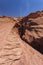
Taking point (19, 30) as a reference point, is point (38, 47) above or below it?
below

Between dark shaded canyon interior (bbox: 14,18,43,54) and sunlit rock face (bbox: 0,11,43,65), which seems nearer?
sunlit rock face (bbox: 0,11,43,65)

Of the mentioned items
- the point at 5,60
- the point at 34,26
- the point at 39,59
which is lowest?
the point at 39,59

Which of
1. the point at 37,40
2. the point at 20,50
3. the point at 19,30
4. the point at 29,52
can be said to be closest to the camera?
the point at 20,50

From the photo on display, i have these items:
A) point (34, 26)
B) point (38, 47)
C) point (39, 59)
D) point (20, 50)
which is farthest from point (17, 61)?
point (34, 26)

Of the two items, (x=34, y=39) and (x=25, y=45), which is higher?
(x=34, y=39)

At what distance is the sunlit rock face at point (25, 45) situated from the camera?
39.7ft

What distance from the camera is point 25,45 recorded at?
15695mm

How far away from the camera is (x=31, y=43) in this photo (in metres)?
16.6

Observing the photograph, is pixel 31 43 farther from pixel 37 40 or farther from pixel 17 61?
pixel 17 61

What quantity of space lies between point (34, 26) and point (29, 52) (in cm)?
384

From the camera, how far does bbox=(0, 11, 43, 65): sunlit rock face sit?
476 inches

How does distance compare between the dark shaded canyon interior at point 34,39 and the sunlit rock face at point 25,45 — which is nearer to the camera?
the sunlit rock face at point 25,45

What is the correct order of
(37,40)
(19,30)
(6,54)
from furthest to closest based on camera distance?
1. (19,30)
2. (37,40)
3. (6,54)

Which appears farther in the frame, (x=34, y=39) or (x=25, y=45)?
(x=34, y=39)
